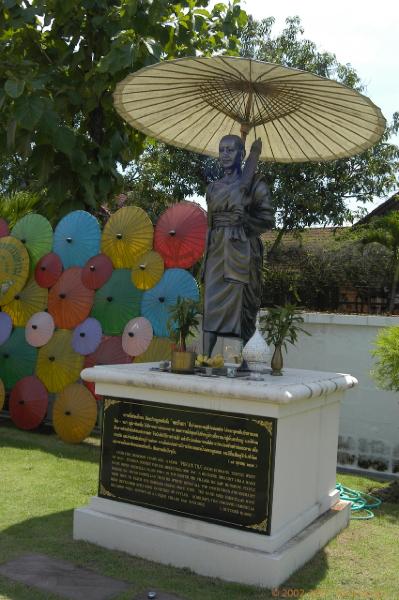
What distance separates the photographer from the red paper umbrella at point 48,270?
7348mm

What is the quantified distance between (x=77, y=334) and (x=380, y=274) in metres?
9.47

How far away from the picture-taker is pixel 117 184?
8.84 meters

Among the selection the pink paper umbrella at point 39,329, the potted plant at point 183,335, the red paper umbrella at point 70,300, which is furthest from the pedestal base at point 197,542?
the pink paper umbrella at point 39,329

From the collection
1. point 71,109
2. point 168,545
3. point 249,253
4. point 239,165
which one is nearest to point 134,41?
point 71,109

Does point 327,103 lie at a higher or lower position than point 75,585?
higher

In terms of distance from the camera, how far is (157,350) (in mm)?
6516

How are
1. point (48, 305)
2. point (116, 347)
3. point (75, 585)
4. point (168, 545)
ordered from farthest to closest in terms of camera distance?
point (48, 305) < point (116, 347) < point (168, 545) < point (75, 585)

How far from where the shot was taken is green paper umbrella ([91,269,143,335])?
22.5 ft

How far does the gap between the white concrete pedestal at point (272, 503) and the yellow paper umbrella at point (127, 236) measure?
2714 mm

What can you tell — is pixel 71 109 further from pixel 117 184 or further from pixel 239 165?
pixel 239 165

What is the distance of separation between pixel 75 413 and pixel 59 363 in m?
0.67

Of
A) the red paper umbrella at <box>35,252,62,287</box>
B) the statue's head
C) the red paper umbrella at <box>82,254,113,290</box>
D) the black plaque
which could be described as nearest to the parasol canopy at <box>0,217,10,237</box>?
the red paper umbrella at <box>35,252,62,287</box>

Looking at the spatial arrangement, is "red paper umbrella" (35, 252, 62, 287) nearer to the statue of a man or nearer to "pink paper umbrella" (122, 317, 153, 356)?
"pink paper umbrella" (122, 317, 153, 356)

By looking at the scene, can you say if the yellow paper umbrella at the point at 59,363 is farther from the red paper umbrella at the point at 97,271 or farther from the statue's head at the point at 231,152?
the statue's head at the point at 231,152
